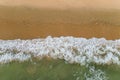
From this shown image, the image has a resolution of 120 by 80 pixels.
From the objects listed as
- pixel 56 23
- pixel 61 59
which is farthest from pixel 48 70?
pixel 56 23

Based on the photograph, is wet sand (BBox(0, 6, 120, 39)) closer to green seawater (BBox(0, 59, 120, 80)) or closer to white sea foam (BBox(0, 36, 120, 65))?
white sea foam (BBox(0, 36, 120, 65))

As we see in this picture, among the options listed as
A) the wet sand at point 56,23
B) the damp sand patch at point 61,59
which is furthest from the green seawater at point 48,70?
the wet sand at point 56,23

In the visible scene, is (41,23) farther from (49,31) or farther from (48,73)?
(48,73)

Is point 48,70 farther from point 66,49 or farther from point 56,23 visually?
point 56,23

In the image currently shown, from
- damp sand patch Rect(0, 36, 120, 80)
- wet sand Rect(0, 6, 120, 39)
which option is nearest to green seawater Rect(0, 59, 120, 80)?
damp sand patch Rect(0, 36, 120, 80)

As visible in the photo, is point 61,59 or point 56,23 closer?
point 61,59

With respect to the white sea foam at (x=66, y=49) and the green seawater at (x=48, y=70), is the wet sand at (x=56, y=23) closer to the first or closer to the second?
the white sea foam at (x=66, y=49)

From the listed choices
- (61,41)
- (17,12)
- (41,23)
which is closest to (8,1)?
(17,12)
